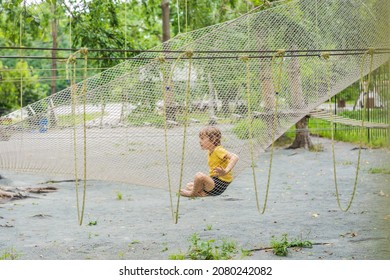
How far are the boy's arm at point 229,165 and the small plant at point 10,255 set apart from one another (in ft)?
3.82

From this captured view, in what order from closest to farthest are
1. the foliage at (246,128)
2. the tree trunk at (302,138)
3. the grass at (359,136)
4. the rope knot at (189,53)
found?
the rope knot at (189,53) → the foliage at (246,128) → the grass at (359,136) → the tree trunk at (302,138)

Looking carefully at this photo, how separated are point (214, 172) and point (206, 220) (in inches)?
56.9

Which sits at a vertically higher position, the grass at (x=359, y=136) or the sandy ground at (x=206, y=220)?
the grass at (x=359, y=136)

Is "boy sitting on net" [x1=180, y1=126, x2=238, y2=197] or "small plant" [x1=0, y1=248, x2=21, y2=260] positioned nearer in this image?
"boy sitting on net" [x1=180, y1=126, x2=238, y2=197]

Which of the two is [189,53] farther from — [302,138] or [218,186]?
[302,138]

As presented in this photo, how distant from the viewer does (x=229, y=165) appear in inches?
137

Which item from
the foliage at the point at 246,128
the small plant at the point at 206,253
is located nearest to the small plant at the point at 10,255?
the small plant at the point at 206,253

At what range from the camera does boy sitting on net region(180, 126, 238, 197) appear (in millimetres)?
3486

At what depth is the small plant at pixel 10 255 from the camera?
3609mm

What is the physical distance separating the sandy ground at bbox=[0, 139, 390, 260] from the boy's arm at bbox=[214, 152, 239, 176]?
17.8 inches

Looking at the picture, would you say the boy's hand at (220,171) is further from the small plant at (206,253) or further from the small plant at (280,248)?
the small plant at (280,248)

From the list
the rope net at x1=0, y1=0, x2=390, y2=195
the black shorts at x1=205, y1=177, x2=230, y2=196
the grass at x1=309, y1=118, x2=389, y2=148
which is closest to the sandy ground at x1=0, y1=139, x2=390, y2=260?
the black shorts at x1=205, y1=177, x2=230, y2=196

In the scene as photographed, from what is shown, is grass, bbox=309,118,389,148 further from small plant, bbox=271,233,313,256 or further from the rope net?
the rope net

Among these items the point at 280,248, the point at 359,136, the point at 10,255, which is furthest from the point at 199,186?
the point at 359,136
